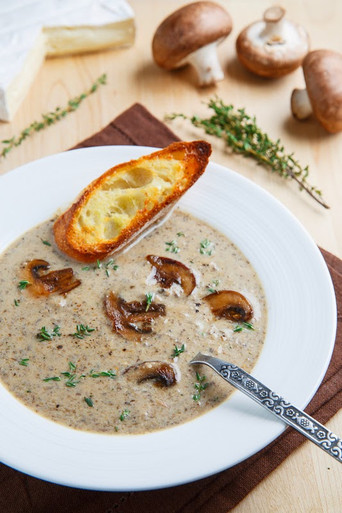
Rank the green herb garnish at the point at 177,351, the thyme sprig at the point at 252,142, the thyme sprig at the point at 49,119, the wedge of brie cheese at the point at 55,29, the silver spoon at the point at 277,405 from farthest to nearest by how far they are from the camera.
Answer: the wedge of brie cheese at the point at 55,29 → the thyme sprig at the point at 49,119 → the thyme sprig at the point at 252,142 → the green herb garnish at the point at 177,351 → the silver spoon at the point at 277,405

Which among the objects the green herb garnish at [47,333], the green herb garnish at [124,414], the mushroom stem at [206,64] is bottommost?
the green herb garnish at [124,414]

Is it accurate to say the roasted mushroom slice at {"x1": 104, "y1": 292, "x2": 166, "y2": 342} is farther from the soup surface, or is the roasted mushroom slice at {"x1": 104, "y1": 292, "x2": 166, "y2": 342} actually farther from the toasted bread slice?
the toasted bread slice

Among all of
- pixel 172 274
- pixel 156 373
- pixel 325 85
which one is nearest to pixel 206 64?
pixel 325 85

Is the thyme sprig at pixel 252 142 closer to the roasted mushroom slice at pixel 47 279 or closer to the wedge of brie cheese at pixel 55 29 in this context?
the wedge of brie cheese at pixel 55 29

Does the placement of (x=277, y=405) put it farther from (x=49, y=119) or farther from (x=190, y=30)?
(x=190, y=30)

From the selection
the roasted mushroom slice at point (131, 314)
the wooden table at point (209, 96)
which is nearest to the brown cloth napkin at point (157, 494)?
the roasted mushroom slice at point (131, 314)

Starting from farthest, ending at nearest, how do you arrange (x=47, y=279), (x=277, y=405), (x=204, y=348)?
(x=47, y=279), (x=204, y=348), (x=277, y=405)
